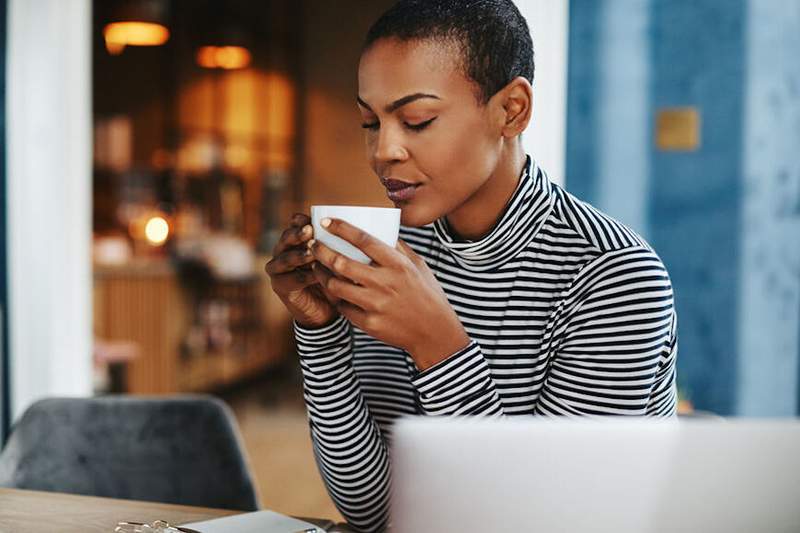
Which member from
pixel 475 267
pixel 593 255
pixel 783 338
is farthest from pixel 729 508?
pixel 783 338

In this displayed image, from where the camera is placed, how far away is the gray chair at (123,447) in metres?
1.44

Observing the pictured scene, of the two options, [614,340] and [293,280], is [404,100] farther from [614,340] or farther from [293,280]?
[614,340]

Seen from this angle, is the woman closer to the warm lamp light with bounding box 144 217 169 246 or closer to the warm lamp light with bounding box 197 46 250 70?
the warm lamp light with bounding box 144 217 169 246

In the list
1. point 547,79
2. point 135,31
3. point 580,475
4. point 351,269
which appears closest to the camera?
point 580,475

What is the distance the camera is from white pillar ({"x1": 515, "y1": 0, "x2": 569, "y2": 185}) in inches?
65.3

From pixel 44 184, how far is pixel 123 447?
4.47ft

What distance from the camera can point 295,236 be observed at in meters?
0.98

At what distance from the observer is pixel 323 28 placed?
7.04 m

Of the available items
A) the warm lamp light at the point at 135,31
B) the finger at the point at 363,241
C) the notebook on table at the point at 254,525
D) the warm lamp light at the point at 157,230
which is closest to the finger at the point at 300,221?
the finger at the point at 363,241

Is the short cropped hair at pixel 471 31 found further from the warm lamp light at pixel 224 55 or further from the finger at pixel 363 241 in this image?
the warm lamp light at pixel 224 55

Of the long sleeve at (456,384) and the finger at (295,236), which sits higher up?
the finger at (295,236)

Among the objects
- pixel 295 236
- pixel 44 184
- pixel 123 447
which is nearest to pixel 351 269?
pixel 295 236

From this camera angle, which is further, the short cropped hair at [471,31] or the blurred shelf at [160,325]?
the blurred shelf at [160,325]

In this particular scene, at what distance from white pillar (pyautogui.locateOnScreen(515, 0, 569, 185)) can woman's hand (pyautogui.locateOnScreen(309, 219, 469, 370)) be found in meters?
0.82
